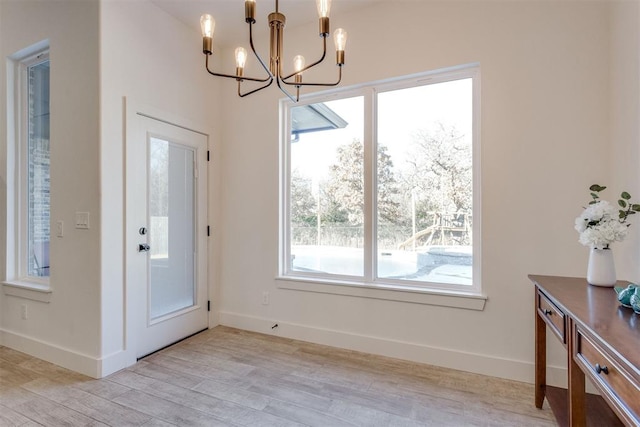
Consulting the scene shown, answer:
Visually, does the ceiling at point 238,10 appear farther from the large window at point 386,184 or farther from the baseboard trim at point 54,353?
the baseboard trim at point 54,353

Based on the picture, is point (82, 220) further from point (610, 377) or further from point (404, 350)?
point (610, 377)

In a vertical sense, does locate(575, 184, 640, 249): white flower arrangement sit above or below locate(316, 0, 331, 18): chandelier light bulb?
below

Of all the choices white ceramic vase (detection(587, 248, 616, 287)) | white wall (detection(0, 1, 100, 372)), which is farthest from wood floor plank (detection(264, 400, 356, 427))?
white ceramic vase (detection(587, 248, 616, 287))

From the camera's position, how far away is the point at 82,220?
242cm

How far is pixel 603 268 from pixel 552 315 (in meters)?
0.40

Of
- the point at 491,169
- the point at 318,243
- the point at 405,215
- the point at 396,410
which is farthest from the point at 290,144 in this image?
the point at 396,410

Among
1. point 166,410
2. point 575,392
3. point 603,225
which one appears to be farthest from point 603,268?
point 166,410

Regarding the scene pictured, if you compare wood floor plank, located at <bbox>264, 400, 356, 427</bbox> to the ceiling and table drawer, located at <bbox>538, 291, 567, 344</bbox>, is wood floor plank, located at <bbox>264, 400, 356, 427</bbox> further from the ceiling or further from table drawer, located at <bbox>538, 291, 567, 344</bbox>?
the ceiling

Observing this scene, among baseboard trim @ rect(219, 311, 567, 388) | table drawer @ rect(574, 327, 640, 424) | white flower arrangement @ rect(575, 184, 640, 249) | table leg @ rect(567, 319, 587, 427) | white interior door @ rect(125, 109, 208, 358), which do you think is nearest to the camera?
table drawer @ rect(574, 327, 640, 424)

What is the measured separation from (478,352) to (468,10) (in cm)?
268

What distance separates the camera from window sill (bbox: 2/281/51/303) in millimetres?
2625

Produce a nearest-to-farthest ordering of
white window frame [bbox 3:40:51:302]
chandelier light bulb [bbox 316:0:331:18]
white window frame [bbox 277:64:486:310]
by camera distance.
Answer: chandelier light bulb [bbox 316:0:331:18], white window frame [bbox 277:64:486:310], white window frame [bbox 3:40:51:302]

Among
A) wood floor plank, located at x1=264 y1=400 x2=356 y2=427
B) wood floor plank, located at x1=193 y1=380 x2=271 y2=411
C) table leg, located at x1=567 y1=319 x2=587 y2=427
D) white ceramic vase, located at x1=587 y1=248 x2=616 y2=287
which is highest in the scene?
white ceramic vase, located at x1=587 y1=248 x2=616 y2=287

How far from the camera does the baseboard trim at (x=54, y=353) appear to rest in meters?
2.34
